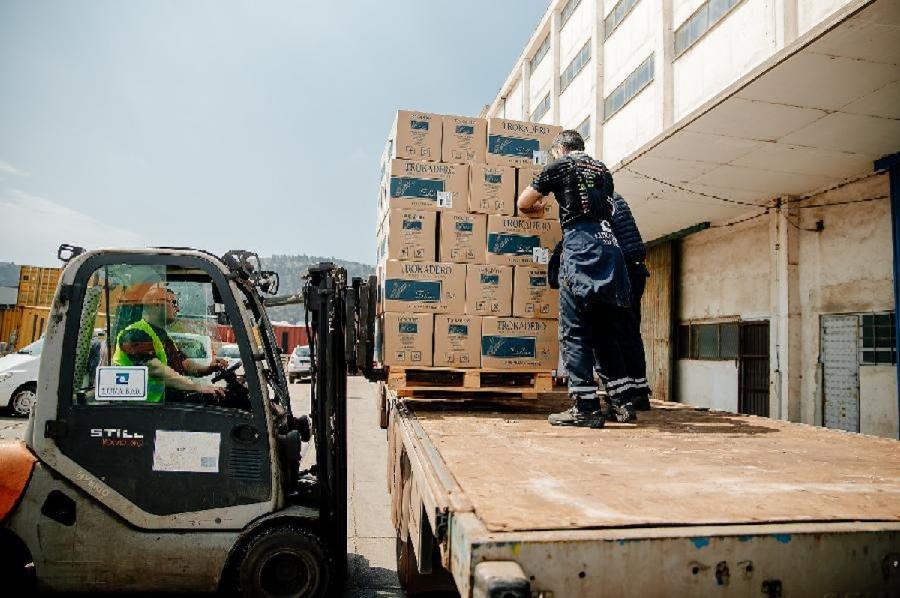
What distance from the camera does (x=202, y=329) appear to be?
3295 millimetres

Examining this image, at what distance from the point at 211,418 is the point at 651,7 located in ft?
46.4

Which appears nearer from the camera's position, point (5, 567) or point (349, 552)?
point (5, 567)

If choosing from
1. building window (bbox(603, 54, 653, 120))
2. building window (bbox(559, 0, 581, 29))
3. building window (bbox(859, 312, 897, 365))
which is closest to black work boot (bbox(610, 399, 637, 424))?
building window (bbox(859, 312, 897, 365))

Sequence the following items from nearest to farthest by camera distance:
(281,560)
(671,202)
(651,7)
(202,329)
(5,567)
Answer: (5,567) → (281,560) → (202,329) → (671,202) → (651,7)

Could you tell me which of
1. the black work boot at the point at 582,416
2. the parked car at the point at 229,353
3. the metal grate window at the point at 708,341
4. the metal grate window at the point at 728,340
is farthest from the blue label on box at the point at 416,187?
the metal grate window at the point at 708,341

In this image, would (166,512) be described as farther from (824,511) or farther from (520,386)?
(824,511)

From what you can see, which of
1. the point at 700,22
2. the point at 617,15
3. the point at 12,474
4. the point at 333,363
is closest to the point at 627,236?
the point at 333,363

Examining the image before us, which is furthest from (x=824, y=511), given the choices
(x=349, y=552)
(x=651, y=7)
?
(x=651, y=7)

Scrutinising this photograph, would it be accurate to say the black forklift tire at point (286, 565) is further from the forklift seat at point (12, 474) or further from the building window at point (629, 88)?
the building window at point (629, 88)

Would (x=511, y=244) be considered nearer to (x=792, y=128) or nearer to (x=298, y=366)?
(x=792, y=128)

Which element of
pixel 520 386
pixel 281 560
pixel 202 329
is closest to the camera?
pixel 281 560

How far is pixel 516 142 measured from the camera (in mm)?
4449

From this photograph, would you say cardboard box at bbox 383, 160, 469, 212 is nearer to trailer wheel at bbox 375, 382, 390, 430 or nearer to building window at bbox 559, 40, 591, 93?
trailer wheel at bbox 375, 382, 390, 430

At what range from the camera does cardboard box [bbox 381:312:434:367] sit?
4023mm
